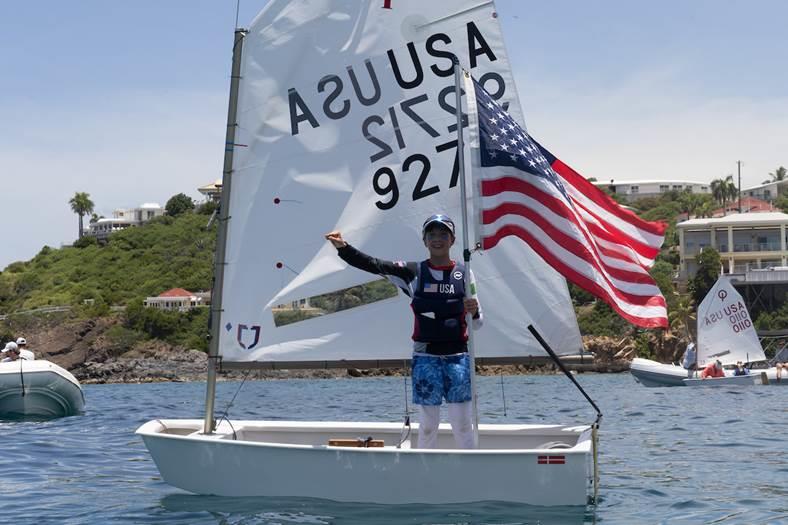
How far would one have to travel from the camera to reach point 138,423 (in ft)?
75.3

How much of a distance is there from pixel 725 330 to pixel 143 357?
5816 centimetres

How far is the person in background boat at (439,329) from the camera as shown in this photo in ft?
34.6

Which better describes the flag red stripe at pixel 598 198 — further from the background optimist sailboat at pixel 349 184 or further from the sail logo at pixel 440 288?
the sail logo at pixel 440 288

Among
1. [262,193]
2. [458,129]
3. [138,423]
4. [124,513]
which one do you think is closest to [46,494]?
[124,513]

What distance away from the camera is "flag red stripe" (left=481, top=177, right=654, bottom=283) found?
10805 mm

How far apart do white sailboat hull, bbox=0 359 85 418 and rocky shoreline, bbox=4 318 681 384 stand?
181 feet

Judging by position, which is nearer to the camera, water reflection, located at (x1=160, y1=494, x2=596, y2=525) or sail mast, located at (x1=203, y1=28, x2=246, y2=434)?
water reflection, located at (x1=160, y1=494, x2=596, y2=525)

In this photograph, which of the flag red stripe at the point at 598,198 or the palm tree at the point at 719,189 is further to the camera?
the palm tree at the point at 719,189

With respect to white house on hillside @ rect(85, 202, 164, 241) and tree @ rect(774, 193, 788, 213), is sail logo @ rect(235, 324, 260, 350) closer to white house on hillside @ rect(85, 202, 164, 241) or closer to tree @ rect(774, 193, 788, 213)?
tree @ rect(774, 193, 788, 213)

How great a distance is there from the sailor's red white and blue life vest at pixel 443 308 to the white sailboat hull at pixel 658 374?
36.2 metres

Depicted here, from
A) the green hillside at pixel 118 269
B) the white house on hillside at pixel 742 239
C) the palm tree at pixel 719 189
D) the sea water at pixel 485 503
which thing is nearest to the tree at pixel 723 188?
the palm tree at pixel 719 189

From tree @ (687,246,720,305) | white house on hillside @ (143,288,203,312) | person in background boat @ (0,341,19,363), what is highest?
tree @ (687,246,720,305)

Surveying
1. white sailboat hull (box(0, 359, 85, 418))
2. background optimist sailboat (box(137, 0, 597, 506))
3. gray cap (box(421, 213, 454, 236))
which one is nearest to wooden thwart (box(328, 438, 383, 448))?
background optimist sailboat (box(137, 0, 597, 506))

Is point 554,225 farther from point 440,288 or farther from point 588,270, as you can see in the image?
point 440,288
